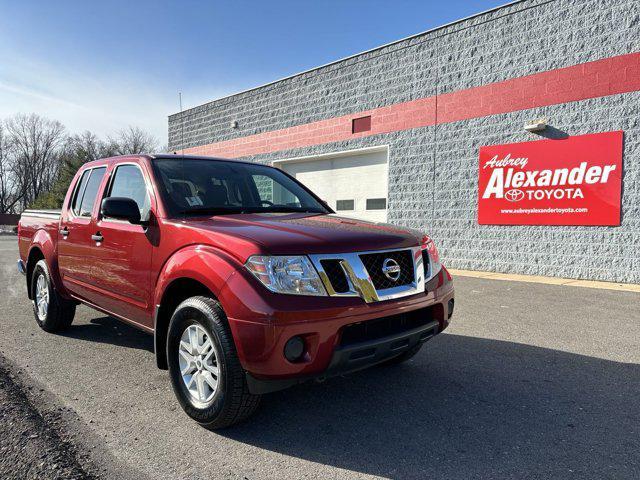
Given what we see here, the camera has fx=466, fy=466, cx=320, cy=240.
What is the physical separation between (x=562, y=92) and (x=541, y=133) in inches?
33.7

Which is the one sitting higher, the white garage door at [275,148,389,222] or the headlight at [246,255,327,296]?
the white garage door at [275,148,389,222]

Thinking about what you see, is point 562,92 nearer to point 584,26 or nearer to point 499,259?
point 584,26

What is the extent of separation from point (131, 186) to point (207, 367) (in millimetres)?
1854

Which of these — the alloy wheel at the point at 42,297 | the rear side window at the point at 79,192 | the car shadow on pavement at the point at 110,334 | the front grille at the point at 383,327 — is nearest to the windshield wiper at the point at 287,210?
the front grille at the point at 383,327

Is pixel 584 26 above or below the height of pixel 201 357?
above

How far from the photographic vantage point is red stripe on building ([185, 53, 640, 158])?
8.72 metres

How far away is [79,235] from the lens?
4402 millimetres

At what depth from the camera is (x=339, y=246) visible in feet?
9.00

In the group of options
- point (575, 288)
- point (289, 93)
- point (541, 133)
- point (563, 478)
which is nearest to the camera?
point (563, 478)

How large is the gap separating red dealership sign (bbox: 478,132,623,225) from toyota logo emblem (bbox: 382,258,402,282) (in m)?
7.66

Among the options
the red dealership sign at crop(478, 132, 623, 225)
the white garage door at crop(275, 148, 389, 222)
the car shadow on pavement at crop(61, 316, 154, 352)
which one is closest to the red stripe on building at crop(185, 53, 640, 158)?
the white garage door at crop(275, 148, 389, 222)

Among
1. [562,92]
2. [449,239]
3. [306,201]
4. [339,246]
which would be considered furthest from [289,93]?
[339,246]

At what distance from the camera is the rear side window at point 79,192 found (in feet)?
15.6

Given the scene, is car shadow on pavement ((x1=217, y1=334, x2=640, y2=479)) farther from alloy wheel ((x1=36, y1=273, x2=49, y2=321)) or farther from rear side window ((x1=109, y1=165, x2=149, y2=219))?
alloy wheel ((x1=36, y1=273, x2=49, y2=321))
